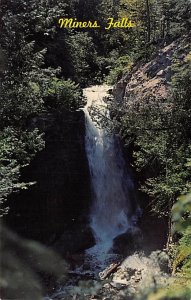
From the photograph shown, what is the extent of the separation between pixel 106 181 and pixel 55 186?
1970 millimetres

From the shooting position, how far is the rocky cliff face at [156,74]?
12445mm

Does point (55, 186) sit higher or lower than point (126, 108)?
lower

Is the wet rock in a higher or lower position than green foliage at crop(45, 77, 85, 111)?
lower

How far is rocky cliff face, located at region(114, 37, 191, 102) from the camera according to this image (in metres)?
12.4

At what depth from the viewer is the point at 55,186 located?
513 inches

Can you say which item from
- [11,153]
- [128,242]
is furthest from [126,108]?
[128,242]

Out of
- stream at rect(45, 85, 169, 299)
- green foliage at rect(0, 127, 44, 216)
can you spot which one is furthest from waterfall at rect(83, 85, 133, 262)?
green foliage at rect(0, 127, 44, 216)

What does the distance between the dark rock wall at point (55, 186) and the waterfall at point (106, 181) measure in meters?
0.29

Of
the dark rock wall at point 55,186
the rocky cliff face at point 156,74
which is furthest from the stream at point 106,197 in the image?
the rocky cliff face at point 156,74

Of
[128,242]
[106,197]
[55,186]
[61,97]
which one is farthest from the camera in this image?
[61,97]

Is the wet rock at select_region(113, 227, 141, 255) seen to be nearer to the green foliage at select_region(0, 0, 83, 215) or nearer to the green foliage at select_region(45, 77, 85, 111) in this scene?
the green foliage at select_region(0, 0, 83, 215)

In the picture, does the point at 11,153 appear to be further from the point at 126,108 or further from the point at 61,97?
the point at 61,97

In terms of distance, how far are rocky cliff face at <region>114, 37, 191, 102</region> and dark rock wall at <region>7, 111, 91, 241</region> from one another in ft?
7.88

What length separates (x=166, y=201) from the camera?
9.91m
